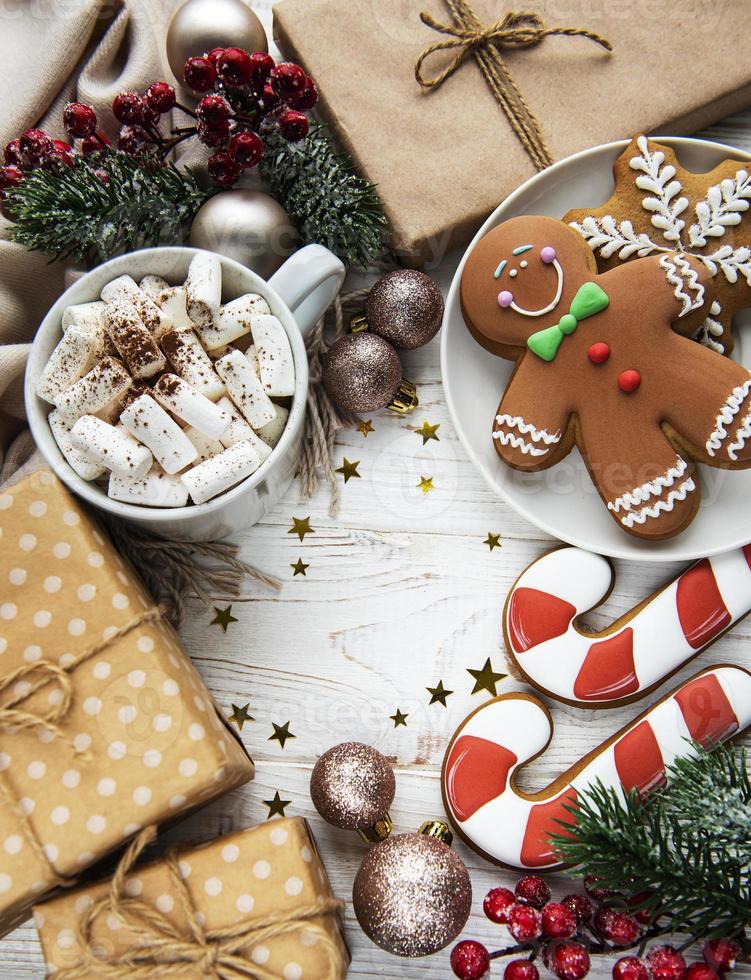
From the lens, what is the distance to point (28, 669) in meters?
0.93

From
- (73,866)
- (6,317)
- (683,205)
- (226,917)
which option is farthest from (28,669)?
(683,205)

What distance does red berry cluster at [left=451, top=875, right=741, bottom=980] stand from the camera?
0.97 m

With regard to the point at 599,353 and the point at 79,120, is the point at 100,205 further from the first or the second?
the point at 599,353

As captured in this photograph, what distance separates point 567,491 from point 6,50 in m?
1.00

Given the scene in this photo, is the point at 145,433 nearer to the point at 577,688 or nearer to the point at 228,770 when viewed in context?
the point at 228,770

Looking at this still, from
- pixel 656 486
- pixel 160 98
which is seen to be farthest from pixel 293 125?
pixel 656 486

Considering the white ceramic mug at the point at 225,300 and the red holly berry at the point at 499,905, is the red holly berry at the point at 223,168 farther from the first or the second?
the red holly berry at the point at 499,905

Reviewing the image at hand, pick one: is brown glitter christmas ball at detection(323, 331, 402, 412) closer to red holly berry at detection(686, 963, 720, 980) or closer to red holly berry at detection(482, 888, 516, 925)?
red holly berry at detection(482, 888, 516, 925)

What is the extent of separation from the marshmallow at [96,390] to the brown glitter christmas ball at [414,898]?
623 mm

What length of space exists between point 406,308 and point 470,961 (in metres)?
0.81

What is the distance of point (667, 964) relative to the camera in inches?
38.3

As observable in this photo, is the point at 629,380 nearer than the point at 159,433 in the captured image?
No

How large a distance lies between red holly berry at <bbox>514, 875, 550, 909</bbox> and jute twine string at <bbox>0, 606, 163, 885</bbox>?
1.75 ft

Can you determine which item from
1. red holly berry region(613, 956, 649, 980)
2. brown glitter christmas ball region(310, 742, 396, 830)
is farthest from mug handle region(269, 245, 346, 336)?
red holly berry region(613, 956, 649, 980)
